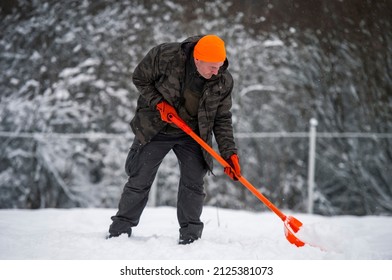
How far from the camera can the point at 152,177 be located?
2.92 metres

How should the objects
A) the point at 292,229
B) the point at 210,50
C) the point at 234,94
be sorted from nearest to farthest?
the point at 210,50
the point at 292,229
the point at 234,94

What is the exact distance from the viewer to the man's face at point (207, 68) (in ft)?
8.59

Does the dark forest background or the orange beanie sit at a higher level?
the orange beanie

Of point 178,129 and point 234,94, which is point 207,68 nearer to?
point 178,129

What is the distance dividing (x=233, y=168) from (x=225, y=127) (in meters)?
0.25

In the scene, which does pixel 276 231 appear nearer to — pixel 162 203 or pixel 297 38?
pixel 162 203

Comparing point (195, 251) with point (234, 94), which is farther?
point (234, 94)

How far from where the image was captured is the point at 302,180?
7.35m

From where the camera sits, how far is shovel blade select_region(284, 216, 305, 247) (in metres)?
2.82

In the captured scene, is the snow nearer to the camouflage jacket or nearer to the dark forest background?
the camouflage jacket

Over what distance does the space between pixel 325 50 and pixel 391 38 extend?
902 millimetres

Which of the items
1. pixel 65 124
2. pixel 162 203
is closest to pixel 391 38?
pixel 162 203

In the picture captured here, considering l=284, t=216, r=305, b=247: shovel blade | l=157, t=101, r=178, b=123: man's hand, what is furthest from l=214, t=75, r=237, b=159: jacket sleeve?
l=284, t=216, r=305, b=247: shovel blade

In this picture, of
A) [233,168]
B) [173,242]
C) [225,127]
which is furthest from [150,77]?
[173,242]
